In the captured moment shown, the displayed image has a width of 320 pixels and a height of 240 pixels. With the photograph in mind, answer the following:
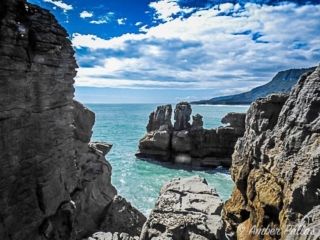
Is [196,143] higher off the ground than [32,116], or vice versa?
[32,116]

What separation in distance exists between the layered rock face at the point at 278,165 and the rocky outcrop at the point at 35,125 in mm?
11555

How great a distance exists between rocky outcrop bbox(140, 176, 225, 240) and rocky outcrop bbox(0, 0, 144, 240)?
3931mm

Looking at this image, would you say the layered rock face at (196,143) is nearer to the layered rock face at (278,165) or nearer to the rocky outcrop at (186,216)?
the layered rock face at (278,165)

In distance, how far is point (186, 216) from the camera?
10875 mm

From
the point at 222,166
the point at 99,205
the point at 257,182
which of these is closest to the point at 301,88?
the point at 257,182

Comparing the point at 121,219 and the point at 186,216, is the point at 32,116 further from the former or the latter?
the point at 121,219

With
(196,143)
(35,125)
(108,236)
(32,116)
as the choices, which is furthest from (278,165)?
(196,143)

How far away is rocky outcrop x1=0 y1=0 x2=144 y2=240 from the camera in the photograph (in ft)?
26.2

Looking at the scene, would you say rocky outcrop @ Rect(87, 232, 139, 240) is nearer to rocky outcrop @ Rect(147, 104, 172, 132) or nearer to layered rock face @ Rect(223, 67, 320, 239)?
layered rock face @ Rect(223, 67, 320, 239)

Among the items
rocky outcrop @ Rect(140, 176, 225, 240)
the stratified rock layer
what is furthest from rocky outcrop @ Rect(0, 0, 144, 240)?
rocky outcrop @ Rect(140, 176, 225, 240)

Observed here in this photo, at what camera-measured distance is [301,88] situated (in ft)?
53.2

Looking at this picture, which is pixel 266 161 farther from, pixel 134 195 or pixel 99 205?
pixel 134 195

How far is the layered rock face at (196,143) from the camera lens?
4766cm

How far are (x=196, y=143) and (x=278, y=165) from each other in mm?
34156
